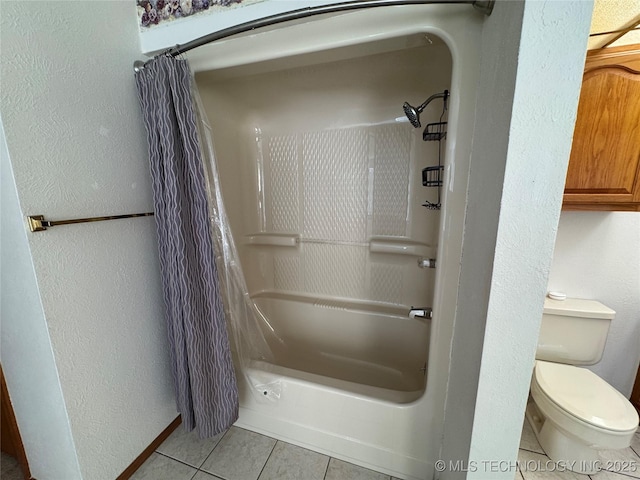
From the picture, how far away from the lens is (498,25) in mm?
649

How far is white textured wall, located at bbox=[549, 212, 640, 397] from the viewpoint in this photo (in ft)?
4.66

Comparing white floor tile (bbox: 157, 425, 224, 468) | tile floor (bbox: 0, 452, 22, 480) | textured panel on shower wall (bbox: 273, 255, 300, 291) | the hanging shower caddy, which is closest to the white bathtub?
textured panel on shower wall (bbox: 273, 255, 300, 291)

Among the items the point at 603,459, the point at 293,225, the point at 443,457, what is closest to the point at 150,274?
the point at 293,225

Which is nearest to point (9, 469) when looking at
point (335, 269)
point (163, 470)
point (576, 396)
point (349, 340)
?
point (163, 470)

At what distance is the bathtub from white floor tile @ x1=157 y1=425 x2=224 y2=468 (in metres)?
0.21

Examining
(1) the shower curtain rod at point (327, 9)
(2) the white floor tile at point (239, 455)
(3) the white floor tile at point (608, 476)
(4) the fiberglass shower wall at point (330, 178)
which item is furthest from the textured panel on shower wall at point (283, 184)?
(3) the white floor tile at point (608, 476)

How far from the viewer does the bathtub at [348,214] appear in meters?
0.91

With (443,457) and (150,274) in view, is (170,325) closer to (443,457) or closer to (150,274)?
(150,274)

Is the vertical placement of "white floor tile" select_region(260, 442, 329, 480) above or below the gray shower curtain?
below

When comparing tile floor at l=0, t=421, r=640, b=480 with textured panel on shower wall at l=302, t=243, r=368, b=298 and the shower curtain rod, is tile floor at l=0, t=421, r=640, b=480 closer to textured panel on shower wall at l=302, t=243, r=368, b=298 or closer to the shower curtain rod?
textured panel on shower wall at l=302, t=243, r=368, b=298

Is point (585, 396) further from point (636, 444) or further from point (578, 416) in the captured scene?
point (636, 444)

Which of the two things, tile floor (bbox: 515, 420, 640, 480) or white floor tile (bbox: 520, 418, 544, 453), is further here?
white floor tile (bbox: 520, 418, 544, 453)

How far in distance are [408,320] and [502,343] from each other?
1.10 metres

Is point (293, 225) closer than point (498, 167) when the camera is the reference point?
No
